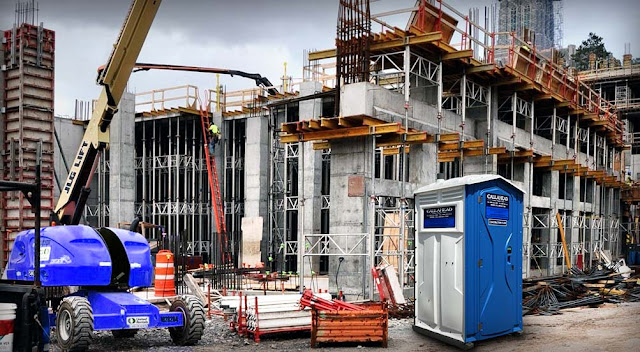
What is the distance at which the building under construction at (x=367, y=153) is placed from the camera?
19.1 meters

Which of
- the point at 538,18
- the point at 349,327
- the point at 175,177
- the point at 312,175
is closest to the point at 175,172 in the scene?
the point at 175,177

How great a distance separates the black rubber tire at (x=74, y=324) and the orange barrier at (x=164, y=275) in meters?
7.07

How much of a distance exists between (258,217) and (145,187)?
9900 millimetres

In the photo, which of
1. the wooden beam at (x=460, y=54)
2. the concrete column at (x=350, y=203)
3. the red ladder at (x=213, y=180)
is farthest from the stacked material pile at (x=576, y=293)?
the red ladder at (x=213, y=180)

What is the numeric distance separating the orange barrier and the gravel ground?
3888 mm

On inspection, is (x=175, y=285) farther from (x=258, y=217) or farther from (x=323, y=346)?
(x=258, y=217)

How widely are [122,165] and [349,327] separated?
25.1 metres

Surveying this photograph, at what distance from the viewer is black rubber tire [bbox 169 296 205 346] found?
484 inches

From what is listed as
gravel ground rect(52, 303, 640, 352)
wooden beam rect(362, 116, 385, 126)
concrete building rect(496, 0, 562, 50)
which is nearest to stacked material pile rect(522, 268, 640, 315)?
gravel ground rect(52, 303, 640, 352)

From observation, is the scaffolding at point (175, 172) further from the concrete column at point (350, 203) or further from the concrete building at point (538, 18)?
the concrete building at point (538, 18)

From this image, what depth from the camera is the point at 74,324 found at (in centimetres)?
1100

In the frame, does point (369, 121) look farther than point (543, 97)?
No

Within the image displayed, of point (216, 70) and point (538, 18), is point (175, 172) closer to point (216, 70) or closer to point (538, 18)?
point (216, 70)

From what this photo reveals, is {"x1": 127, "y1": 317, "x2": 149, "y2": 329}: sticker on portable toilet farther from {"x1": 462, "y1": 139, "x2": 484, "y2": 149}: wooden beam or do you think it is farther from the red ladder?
Answer: the red ladder
